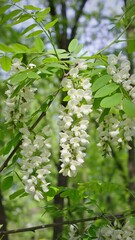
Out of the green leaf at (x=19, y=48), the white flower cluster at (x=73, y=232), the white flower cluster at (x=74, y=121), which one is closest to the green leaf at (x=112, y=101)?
the white flower cluster at (x=74, y=121)

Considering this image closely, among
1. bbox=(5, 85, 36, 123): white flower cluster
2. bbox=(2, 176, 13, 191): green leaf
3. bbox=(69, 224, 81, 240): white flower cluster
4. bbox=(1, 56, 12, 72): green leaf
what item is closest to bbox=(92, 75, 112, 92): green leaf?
bbox=(5, 85, 36, 123): white flower cluster

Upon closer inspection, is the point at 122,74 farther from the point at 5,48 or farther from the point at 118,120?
the point at 5,48

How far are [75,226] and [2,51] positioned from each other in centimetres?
109

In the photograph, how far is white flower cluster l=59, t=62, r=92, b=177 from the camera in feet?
5.12

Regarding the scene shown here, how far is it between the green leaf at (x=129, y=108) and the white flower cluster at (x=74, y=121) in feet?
0.58

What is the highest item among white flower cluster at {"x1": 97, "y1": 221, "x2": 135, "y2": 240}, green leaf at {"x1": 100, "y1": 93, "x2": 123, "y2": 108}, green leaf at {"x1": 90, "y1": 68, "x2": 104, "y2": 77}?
green leaf at {"x1": 90, "y1": 68, "x2": 104, "y2": 77}

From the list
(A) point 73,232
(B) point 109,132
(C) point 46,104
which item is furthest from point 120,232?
(C) point 46,104

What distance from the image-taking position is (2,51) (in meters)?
1.72

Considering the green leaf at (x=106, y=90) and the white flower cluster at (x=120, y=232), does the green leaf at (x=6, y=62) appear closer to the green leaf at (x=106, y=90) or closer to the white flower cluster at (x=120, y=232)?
the green leaf at (x=106, y=90)

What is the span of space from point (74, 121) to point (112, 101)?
216mm

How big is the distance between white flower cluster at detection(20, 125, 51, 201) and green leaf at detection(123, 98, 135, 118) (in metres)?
0.41

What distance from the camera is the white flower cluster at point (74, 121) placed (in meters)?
1.56

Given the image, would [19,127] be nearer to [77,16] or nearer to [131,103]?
[131,103]

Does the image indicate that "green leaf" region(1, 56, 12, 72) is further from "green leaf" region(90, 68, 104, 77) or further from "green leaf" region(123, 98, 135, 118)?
"green leaf" region(123, 98, 135, 118)
